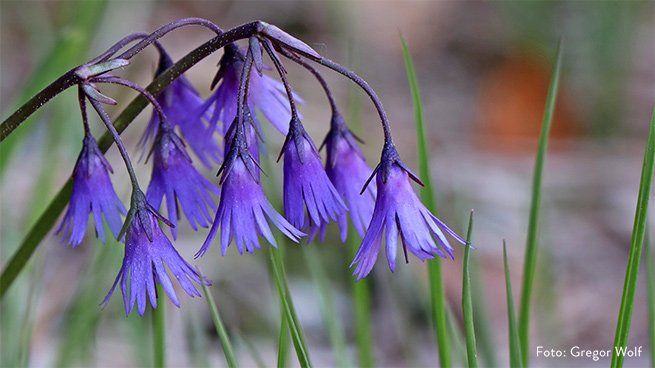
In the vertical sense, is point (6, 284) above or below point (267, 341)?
above

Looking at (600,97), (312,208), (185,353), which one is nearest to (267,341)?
(185,353)

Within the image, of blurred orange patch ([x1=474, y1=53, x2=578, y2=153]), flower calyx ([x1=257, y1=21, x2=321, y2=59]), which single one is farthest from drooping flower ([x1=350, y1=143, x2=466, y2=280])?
blurred orange patch ([x1=474, y1=53, x2=578, y2=153])

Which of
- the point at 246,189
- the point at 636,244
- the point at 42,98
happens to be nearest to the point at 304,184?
the point at 246,189

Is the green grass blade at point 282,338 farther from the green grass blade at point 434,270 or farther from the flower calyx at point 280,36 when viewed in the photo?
the flower calyx at point 280,36

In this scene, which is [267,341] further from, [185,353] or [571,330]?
[571,330]

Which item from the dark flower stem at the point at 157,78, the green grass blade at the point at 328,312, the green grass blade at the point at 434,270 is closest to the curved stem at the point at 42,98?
the dark flower stem at the point at 157,78

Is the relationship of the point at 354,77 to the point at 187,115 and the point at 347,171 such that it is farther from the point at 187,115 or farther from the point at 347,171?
the point at 187,115

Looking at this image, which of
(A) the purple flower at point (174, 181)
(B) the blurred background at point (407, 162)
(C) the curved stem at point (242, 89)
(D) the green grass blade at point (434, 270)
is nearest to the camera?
(C) the curved stem at point (242, 89)
